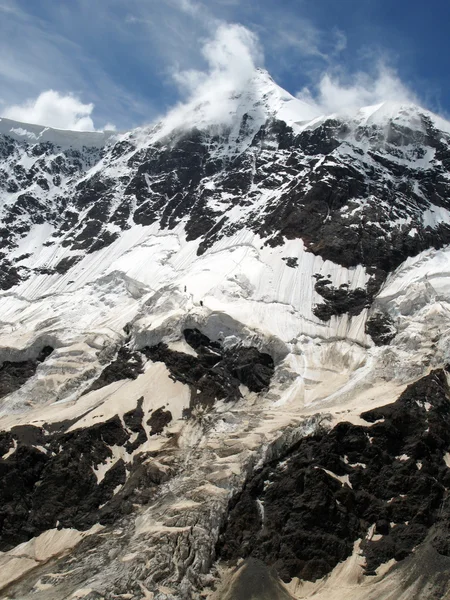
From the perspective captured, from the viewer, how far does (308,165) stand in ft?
549

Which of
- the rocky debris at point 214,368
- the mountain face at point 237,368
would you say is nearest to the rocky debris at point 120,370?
the mountain face at point 237,368

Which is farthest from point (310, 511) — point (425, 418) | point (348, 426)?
point (425, 418)

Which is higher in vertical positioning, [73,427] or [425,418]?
[425,418]

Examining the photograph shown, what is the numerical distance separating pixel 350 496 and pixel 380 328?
45118mm

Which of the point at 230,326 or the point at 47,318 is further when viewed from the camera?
the point at 47,318

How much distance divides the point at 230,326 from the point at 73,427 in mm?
32724

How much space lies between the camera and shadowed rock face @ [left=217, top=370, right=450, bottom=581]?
7238 centimetres

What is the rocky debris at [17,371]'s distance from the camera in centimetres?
11694

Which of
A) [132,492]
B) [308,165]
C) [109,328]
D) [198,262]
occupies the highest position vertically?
[308,165]

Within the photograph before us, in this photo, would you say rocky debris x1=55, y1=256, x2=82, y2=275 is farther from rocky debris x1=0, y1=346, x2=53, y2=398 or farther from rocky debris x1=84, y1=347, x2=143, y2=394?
rocky debris x1=84, y1=347, x2=143, y2=394

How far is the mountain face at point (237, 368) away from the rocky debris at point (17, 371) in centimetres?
42

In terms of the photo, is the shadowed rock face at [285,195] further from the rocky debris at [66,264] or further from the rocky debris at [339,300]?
the rocky debris at [66,264]

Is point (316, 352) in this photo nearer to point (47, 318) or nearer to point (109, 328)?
point (109, 328)

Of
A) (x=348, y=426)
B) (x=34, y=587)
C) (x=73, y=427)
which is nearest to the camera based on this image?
(x=34, y=587)
